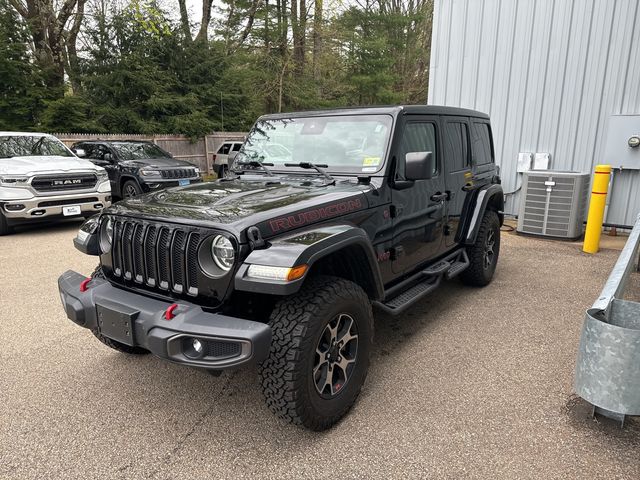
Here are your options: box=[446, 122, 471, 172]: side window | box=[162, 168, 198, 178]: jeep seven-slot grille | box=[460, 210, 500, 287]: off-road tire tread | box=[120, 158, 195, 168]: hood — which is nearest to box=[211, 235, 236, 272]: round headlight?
box=[446, 122, 471, 172]: side window

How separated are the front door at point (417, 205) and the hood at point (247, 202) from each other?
0.43 metres

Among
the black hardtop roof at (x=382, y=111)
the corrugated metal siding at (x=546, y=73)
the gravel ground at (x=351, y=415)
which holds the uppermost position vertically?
the corrugated metal siding at (x=546, y=73)

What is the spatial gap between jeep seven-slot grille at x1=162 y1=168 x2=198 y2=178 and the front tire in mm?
8696

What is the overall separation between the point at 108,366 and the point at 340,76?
22926mm

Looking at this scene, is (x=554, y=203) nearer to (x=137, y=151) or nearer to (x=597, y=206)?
(x=597, y=206)

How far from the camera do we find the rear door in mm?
4242

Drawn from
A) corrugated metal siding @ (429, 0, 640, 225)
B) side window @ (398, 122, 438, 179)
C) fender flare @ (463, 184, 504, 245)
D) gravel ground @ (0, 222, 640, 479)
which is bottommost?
gravel ground @ (0, 222, 640, 479)

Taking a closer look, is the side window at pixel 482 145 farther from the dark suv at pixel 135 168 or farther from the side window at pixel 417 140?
the dark suv at pixel 135 168

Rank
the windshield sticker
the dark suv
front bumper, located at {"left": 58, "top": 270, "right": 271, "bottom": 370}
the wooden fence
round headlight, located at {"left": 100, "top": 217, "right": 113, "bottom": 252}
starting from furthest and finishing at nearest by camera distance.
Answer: the wooden fence → the dark suv → the windshield sticker → round headlight, located at {"left": 100, "top": 217, "right": 113, "bottom": 252} → front bumper, located at {"left": 58, "top": 270, "right": 271, "bottom": 370}

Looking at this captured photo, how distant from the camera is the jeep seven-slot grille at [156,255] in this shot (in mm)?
2449

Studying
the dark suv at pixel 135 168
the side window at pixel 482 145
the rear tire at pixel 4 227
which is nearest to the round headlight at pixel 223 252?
the side window at pixel 482 145

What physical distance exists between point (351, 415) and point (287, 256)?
1173mm

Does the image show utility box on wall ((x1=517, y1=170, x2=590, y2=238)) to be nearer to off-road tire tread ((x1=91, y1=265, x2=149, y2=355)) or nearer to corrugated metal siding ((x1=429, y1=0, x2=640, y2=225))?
corrugated metal siding ((x1=429, y1=0, x2=640, y2=225))

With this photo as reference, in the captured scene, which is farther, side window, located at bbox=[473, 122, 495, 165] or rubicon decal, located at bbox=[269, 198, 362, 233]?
side window, located at bbox=[473, 122, 495, 165]
